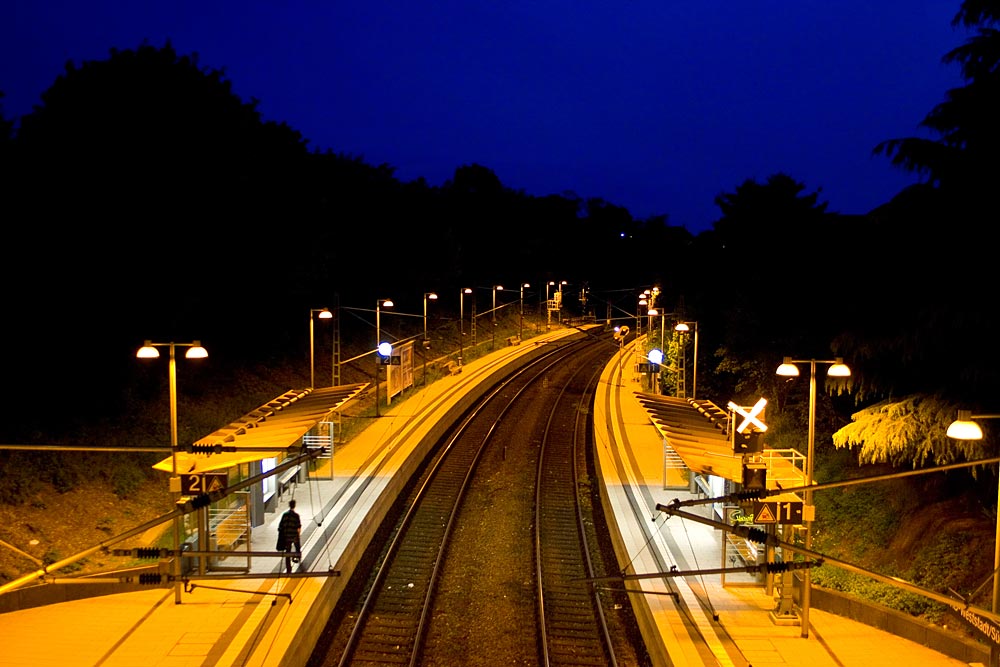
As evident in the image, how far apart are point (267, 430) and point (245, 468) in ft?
2.81

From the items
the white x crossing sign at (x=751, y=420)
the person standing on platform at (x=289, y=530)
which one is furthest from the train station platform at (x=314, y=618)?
the white x crossing sign at (x=751, y=420)

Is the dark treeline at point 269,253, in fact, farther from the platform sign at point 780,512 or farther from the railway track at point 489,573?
the railway track at point 489,573

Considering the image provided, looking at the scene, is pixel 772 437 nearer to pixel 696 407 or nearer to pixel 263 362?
pixel 696 407

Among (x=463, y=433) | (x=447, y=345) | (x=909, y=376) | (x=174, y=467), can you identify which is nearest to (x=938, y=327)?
(x=909, y=376)

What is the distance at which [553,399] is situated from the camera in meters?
33.4

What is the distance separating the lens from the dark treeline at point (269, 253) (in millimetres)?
10938

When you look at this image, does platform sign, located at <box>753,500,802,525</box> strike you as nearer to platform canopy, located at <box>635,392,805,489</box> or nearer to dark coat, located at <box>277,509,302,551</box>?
platform canopy, located at <box>635,392,805,489</box>

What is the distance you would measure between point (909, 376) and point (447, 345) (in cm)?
3413

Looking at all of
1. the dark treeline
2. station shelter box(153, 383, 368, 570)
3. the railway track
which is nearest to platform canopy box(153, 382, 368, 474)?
station shelter box(153, 383, 368, 570)

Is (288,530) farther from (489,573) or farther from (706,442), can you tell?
(706,442)

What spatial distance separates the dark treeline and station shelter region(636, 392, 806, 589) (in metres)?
2.25

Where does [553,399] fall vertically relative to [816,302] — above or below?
below

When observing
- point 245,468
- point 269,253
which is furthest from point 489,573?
point 269,253

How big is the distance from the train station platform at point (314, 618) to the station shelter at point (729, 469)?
73 cm
